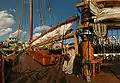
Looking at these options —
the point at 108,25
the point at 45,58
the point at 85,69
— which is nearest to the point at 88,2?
the point at 108,25

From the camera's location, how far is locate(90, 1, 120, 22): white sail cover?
5824 mm

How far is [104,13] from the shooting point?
5.91m

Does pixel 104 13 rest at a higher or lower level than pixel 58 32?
higher

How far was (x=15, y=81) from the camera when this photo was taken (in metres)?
6.25

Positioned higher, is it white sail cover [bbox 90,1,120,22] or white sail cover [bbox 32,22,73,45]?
white sail cover [bbox 90,1,120,22]

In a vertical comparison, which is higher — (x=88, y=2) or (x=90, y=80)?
(x=88, y=2)

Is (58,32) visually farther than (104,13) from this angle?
Yes

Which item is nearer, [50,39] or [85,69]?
[85,69]

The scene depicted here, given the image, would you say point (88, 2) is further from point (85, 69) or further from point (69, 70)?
point (69, 70)

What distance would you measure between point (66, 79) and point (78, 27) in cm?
212

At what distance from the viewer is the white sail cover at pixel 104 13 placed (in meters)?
5.82

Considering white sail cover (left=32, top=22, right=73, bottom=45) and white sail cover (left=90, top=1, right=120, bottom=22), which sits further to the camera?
white sail cover (left=32, top=22, right=73, bottom=45)

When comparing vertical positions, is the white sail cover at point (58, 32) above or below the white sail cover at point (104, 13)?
below

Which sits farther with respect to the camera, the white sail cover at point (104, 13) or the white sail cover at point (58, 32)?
the white sail cover at point (58, 32)
